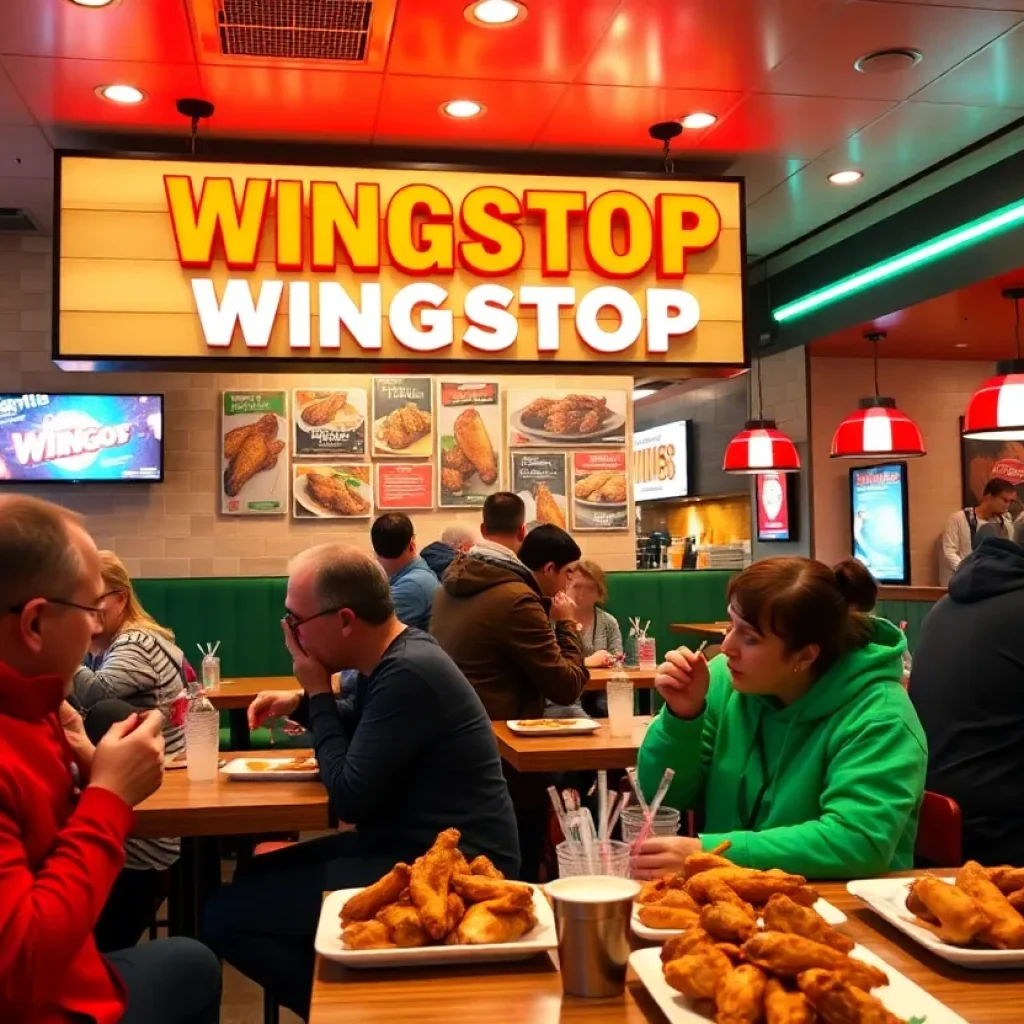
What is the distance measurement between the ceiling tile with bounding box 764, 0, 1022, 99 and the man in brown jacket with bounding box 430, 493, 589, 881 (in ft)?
8.13

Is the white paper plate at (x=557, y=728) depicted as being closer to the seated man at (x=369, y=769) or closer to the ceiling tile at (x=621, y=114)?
the seated man at (x=369, y=769)

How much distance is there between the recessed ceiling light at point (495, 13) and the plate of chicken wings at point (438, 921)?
3.49 metres

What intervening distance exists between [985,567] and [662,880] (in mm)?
1779

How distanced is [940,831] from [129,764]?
5.48 ft

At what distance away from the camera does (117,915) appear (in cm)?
301

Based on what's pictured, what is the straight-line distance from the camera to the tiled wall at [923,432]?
31.6 ft

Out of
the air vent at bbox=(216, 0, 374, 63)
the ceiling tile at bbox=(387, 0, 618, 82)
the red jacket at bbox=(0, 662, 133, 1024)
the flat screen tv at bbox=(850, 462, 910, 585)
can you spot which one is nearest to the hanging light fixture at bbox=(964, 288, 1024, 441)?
the flat screen tv at bbox=(850, 462, 910, 585)

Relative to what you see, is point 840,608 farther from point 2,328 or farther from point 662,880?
point 2,328

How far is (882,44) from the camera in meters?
4.73

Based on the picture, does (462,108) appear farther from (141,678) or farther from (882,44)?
(141,678)

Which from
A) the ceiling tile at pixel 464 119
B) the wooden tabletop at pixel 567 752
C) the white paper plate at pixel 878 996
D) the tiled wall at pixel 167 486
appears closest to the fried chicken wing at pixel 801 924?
the white paper plate at pixel 878 996

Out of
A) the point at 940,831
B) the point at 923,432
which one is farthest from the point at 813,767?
the point at 923,432

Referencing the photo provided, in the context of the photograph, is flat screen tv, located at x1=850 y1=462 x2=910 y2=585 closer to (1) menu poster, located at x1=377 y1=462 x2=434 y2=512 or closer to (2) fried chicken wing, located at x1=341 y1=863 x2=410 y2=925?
(1) menu poster, located at x1=377 y1=462 x2=434 y2=512

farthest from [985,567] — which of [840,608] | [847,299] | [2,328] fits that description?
[2,328]
